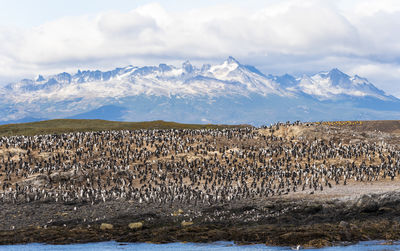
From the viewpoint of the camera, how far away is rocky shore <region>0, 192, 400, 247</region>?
1362 inches

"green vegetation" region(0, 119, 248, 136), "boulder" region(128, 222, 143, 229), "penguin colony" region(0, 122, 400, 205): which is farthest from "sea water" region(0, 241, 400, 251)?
"green vegetation" region(0, 119, 248, 136)

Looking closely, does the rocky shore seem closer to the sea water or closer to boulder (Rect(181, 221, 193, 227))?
boulder (Rect(181, 221, 193, 227))

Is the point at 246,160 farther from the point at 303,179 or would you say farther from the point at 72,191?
the point at 72,191

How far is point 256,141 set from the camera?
74.4 m

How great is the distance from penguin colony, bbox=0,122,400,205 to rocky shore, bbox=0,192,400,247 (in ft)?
13.3

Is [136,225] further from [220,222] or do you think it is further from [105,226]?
[220,222]

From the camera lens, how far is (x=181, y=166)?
6419 centimetres

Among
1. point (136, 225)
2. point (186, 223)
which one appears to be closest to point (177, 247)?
point (186, 223)

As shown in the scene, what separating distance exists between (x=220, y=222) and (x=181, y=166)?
24.7 m

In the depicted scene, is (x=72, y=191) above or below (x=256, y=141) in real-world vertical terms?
below

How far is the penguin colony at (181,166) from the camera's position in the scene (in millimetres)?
52062

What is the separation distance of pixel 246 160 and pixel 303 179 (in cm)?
972

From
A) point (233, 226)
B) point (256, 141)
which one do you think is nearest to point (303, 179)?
point (256, 141)

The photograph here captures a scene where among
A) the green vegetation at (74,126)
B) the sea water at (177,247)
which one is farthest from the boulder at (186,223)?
the green vegetation at (74,126)
